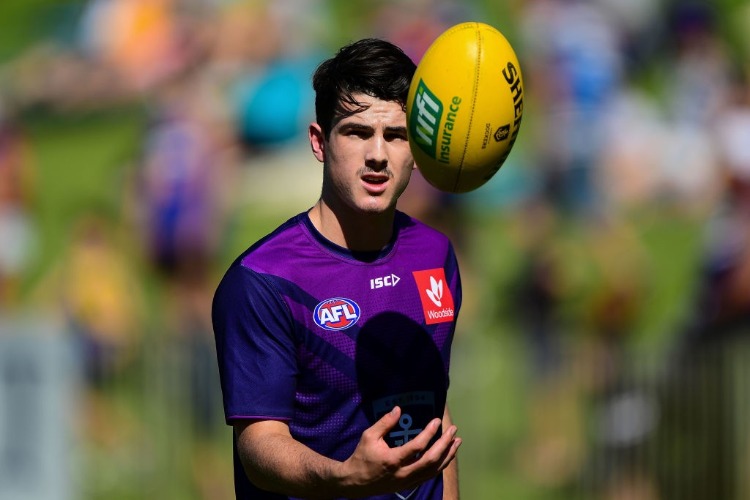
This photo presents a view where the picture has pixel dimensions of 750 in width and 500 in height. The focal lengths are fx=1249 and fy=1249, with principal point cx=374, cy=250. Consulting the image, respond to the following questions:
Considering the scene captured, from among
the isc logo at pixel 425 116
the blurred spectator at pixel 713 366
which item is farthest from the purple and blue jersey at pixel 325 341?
the blurred spectator at pixel 713 366

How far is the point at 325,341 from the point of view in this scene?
4398 millimetres

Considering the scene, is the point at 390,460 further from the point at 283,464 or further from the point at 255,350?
the point at 255,350

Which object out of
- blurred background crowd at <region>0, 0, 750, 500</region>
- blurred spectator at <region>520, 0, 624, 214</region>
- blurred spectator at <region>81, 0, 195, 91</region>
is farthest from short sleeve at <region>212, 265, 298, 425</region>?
blurred spectator at <region>81, 0, 195, 91</region>

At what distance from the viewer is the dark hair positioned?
14.3ft

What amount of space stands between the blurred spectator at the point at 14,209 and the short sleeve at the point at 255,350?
405 inches

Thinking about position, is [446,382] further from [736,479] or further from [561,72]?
[561,72]

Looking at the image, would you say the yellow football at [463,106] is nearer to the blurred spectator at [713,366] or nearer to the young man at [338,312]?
the young man at [338,312]

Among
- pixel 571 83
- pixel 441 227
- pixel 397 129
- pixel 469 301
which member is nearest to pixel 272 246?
pixel 397 129

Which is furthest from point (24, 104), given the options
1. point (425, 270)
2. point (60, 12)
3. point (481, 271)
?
point (425, 270)

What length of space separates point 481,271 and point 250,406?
847 centimetres

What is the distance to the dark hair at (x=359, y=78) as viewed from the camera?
4359mm

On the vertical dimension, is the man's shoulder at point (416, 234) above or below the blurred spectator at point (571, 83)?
Result: below

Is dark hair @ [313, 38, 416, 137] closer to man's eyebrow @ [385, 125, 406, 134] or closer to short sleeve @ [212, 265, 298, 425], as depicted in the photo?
man's eyebrow @ [385, 125, 406, 134]

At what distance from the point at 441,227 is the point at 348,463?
8.93 m
